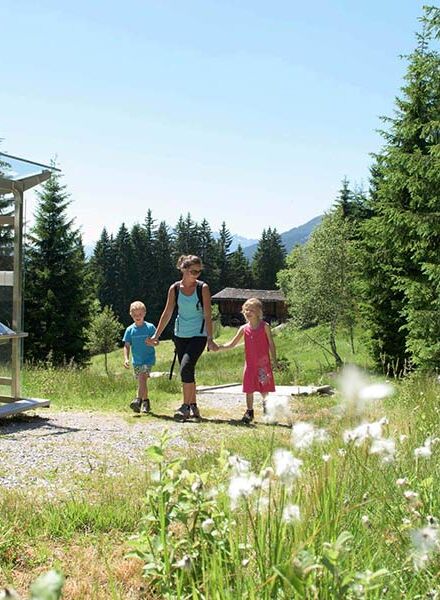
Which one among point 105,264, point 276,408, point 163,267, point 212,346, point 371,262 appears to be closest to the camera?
point 276,408

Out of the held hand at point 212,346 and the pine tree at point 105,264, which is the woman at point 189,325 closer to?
the held hand at point 212,346

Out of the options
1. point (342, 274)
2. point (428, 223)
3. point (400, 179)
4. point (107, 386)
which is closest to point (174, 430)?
point (107, 386)

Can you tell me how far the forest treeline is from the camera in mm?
14859

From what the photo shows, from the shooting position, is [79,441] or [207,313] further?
[207,313]

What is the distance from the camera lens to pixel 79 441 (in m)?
6.52

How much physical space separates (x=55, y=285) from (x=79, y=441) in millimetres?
31367

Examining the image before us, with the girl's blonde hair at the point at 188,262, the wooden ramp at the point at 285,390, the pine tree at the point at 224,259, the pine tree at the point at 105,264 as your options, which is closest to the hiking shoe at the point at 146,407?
the girl's blonde hair at the point at 188,262

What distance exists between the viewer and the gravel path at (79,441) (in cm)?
510

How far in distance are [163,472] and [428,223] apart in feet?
43.2

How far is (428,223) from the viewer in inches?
582

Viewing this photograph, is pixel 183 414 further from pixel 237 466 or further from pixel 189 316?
pixel 237 466

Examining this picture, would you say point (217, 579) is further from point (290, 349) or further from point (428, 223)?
point (290, 349)

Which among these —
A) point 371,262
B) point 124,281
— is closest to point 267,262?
point 124,281

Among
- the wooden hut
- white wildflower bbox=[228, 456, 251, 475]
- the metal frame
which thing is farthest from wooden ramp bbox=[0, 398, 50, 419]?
the wooden hut
